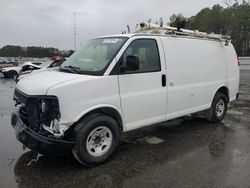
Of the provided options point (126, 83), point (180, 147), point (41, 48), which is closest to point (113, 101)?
point (126, 83)

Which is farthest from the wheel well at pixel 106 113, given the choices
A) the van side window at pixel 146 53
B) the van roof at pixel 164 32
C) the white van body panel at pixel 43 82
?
the van roof at pixel 164 32

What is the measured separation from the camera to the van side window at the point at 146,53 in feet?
16.2

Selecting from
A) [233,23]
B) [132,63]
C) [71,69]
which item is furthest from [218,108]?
[233,23]

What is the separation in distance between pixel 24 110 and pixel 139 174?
2151 mm

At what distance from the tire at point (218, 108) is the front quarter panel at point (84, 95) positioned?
3119 mm

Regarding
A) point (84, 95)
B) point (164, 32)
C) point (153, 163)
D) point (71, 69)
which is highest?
point (164, 32)

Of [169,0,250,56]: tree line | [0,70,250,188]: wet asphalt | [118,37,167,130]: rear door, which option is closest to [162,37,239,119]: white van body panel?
[118,37,167,130]: rear door

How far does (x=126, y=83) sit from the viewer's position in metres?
4.71

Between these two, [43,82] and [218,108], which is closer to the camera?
[43,82]

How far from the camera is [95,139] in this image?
176 inches

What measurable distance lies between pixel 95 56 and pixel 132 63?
0.71 meters

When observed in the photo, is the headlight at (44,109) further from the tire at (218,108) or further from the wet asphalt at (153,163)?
the tire at (218,108)

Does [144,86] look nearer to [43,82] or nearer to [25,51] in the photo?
[43,82]

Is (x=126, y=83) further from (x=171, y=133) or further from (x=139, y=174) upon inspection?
(x=171, y=133)
